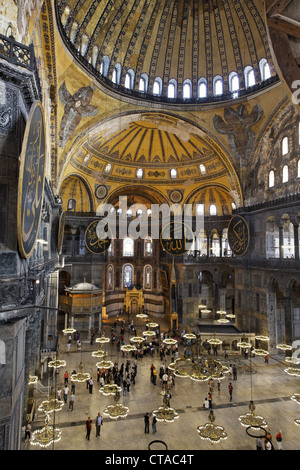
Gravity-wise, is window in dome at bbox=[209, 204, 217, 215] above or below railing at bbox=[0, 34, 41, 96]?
above

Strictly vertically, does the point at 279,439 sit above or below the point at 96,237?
below

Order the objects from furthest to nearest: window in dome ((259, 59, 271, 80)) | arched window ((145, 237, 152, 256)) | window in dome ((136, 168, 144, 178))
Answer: arched window ((145, 237, 152, 256)) < window in dome ((136, 168, 144, 178)) < window in dome ((259, 59, 271, 80))

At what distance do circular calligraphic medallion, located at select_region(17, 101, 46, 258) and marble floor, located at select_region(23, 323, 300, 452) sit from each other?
177 inches

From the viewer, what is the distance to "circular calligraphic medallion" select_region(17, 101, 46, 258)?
457 cm

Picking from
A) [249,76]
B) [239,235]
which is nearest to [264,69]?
[249,76]

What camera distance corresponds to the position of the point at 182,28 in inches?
634

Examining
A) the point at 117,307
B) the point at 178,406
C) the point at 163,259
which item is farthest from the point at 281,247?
the point at 117,307

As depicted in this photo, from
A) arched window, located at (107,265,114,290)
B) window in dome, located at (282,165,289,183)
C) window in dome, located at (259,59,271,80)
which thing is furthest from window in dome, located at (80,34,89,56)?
arched window, located at (107,265,114,290)

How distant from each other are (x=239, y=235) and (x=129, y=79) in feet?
33.7

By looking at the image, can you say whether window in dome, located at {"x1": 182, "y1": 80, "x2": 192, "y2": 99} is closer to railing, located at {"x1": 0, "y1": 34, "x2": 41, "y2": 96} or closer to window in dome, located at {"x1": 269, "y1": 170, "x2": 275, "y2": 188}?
window in dome, located at {"x1": 269, "y1": 170, "x2": 275, "y2": 188}

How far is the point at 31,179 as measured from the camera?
520cm

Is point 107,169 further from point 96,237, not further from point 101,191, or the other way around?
point 96,237

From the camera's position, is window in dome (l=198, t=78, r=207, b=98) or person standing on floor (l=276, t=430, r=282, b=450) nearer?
person standing on floor (l=276, t=430, r=282, b=450)

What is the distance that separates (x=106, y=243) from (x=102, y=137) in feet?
21.0
